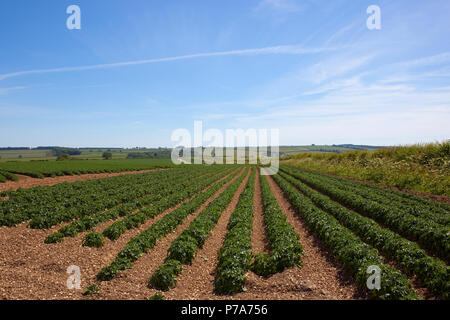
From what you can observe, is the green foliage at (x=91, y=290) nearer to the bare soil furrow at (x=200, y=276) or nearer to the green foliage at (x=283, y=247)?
the bare soil furrow at (x=200, y=276)

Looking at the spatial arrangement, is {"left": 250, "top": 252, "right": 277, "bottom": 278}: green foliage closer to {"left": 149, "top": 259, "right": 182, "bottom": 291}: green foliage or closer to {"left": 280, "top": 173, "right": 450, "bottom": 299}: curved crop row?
{"left": 149, "top": 259, "right": 182, "bottom": 291}: green foliage

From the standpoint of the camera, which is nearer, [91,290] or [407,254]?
[91,290]

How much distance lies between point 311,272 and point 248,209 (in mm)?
7776

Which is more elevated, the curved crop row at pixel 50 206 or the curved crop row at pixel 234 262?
the curved crop row at pixel 50 206

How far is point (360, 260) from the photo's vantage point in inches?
289

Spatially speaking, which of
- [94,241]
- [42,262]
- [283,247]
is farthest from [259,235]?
[42,262]

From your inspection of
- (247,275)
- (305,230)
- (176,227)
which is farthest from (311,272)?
(176,227)

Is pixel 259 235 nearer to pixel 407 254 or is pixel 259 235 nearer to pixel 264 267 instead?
pixel 264 267

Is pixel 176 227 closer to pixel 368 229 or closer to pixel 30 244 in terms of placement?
pixel 30 244

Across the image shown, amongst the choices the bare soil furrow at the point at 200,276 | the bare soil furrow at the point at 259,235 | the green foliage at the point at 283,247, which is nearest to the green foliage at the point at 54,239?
the bare soil furrow at the point at 200,276

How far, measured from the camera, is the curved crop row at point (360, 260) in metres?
6.00

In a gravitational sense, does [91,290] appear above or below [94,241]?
below

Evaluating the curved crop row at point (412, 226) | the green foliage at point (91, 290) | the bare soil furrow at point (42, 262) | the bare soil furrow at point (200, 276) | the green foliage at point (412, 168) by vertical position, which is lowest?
the bare soil furrow at point (200, 276)

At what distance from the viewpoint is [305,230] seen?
42.8 ft
